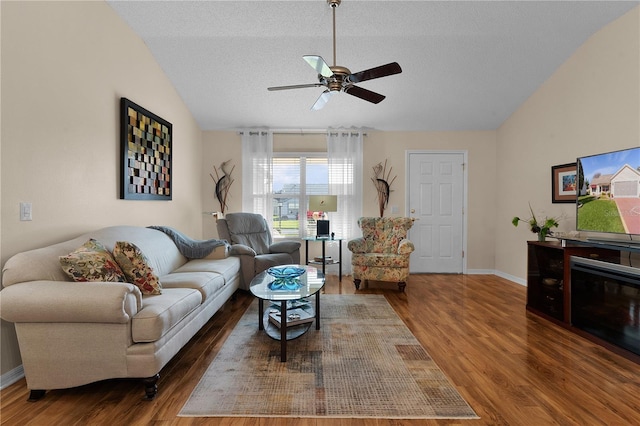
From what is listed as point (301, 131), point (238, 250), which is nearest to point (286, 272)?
point (238, 250)

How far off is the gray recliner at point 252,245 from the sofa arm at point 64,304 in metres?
2.23

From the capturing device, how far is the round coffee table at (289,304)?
245 centimetres

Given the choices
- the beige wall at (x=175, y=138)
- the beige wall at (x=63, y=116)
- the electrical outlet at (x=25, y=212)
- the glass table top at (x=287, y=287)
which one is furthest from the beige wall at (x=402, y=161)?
the electrical outlet at (x=25, y=212)

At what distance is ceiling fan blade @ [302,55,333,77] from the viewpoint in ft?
7.57

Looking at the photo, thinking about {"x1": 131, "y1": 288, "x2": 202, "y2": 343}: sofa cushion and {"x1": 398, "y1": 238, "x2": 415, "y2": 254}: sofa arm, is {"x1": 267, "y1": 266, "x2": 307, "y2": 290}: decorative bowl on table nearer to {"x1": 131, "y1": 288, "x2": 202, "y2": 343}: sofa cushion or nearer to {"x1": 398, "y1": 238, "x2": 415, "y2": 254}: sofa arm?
{"x1": 131, "y1": 288, "x2": 202, "y2": 343}: sofa cushion

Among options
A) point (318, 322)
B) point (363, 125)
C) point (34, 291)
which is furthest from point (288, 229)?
point (34, 291)

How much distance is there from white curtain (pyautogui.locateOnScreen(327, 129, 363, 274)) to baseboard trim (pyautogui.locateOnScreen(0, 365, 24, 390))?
401 centimetres

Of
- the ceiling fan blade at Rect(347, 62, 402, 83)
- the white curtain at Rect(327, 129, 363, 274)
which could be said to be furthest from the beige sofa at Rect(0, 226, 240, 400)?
the white curtain at Rect(327, 129, 363, 274)

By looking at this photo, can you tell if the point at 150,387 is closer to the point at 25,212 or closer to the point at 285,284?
the point at 285,284

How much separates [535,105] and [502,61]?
3.30ft

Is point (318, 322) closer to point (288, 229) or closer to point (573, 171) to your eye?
point (288, 229)

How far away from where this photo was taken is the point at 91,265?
2053mm

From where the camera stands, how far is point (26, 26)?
7.11 ft

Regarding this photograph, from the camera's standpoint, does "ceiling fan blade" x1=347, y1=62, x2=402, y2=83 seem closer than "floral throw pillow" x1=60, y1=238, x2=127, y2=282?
No
